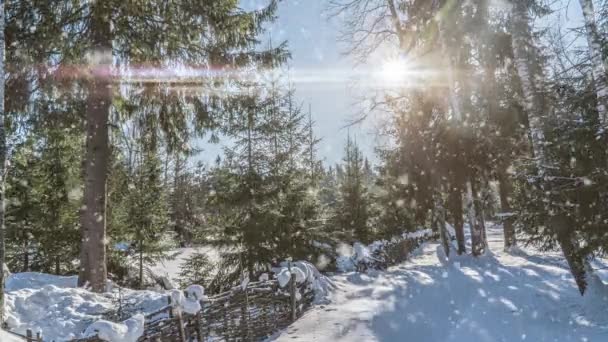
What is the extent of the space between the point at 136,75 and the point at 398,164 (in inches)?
506

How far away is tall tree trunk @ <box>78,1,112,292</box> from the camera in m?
9.88

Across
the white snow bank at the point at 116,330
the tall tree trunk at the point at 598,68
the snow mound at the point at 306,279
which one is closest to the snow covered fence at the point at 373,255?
the snow mound at the point at 306,279

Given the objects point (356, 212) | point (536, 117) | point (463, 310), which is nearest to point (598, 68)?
point (536, 117)

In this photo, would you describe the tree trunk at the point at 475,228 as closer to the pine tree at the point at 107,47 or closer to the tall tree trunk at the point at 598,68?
the tall tree trunk at the point at 598,68

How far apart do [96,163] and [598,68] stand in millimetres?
10306

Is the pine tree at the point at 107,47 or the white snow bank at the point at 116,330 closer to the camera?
the white snow bank at the point at 116,330

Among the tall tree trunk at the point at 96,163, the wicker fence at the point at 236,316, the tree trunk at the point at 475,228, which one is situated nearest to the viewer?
the wicker fence at the point at 236,316

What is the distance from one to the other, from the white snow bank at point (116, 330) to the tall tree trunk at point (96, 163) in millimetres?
5419

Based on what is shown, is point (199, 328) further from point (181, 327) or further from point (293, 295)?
point (293, 295)

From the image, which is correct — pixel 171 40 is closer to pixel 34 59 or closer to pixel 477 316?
pixel 34 59

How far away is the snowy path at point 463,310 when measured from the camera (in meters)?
6.86

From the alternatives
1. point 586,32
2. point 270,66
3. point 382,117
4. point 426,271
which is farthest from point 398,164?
point 586,32

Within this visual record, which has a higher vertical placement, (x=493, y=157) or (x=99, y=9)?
(x=99, y=9)

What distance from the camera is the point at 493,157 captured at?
54.1ft
